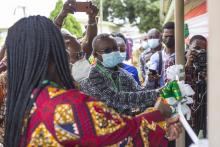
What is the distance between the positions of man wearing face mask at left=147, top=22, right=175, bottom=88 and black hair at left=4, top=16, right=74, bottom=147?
2.51 meters

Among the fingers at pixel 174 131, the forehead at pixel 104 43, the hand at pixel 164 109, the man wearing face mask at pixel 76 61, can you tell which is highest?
the forehead at pixel 104 43

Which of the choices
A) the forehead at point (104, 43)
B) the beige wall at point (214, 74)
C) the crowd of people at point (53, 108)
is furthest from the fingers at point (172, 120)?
the forehead at point (104, 43)

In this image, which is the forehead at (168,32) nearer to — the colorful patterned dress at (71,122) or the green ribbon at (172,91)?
the green ribbon at (172,91)

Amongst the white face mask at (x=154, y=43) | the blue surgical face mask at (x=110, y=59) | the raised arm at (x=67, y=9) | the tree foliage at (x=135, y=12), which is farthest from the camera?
the tree foliage at (x=135, y=12)

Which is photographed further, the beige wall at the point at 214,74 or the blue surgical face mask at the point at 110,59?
the blue surgical face mask at the point at 110,59

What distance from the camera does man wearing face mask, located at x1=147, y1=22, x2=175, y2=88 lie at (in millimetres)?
4485

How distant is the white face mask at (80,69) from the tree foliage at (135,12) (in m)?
31.8

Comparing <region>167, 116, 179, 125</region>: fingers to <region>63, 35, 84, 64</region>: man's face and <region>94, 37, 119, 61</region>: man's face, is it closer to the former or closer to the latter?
<region>94, 37, 119, 61</region>: man's face

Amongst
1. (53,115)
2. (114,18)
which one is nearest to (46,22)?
(53,115)

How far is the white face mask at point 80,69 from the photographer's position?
4.03 meters

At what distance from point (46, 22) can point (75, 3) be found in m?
2.46

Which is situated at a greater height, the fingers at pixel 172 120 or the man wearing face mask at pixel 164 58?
the man wearing face mask at pixel 164 58

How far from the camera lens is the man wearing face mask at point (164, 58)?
4485mm

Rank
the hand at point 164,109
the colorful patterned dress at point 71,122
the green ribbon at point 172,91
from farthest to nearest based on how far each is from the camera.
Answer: the green ribbon at point 172,91 < the hand at point 164,109 < the colorful patterned dress at point 71,122
